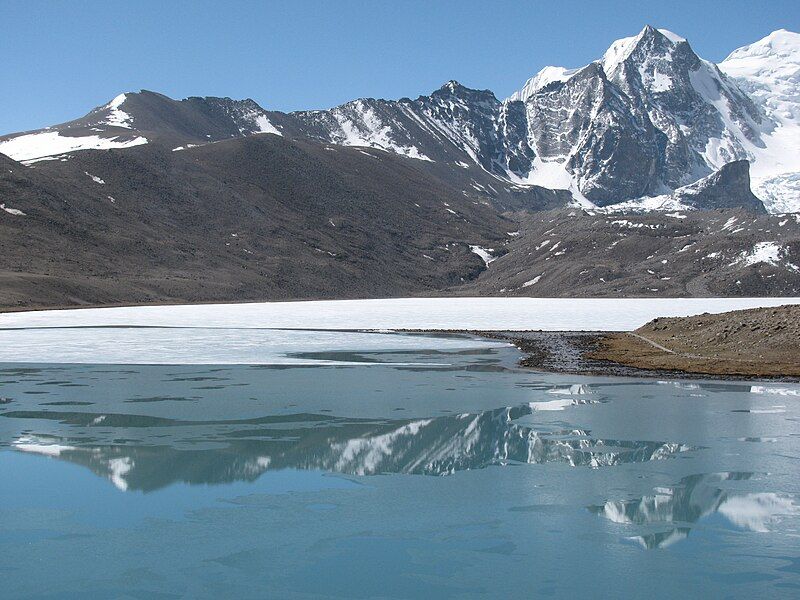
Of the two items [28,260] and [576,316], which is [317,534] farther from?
[28,260]

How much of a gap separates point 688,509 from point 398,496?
5.74m

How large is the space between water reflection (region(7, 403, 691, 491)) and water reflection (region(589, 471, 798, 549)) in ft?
10.4

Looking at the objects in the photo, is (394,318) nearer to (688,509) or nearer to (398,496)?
(398,496)

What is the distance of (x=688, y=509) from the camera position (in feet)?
54.8

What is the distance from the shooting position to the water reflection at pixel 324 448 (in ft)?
66.2

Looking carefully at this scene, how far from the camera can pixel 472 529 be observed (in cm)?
1559

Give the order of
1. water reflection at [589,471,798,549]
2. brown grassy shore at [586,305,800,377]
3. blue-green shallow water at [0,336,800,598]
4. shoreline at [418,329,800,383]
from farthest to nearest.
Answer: brown grassy shore at [586,305,800,377] → shoreline at [418,329,800,383] → water reflection at [589,471,798,549] → blue-green shallow water at [0,336,800,598]

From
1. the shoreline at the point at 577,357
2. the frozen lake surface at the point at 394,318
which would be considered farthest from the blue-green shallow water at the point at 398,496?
the frozen lake surface at the point at 394,318

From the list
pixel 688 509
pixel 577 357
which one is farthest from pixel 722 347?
pixel 688 509

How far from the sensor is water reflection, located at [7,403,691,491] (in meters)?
20.2

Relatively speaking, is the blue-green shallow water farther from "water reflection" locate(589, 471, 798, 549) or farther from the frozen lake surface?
the frozen lake surface

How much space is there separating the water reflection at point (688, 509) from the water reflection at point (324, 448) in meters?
3.16

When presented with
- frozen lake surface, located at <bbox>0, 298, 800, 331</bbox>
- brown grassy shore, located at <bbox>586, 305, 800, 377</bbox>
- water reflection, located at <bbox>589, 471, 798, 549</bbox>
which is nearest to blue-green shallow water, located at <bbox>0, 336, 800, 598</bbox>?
water reflection, located at <bbox>589, 471, 798, 549</bbox>

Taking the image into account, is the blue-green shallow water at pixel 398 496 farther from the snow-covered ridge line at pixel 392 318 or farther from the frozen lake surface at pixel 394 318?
the frozen lake surface at pixel 394 318
